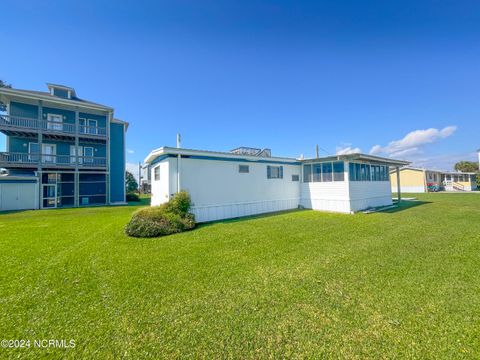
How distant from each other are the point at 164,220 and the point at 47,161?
15.8 metres

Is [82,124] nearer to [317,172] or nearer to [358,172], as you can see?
[317,172]

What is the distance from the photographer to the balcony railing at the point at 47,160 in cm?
1541

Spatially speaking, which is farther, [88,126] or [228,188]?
[88,126]

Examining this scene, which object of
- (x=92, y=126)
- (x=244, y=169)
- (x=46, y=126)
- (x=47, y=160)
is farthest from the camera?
(x=92, y=126)

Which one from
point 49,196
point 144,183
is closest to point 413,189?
point 49,196

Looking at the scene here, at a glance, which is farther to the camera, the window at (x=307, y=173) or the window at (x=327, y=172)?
the window at (x=307, y=173)

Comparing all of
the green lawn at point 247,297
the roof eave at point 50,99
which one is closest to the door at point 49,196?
the roof eave at point 50,99

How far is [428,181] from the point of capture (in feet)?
111

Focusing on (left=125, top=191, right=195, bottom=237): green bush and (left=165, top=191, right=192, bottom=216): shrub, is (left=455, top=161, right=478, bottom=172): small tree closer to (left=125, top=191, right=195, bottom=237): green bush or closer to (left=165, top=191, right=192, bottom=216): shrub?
(left=165, top=191, right=192, bottom=216): shrub

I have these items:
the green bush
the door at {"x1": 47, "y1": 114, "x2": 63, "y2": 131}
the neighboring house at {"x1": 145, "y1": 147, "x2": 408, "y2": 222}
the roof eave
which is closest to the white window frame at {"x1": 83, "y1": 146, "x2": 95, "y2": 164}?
the door at {"x1": 47, "y1": 114, "x2": 63, "y2": 131}

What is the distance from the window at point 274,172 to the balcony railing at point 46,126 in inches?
648

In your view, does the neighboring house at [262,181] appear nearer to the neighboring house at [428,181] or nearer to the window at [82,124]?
the window at [82,124]

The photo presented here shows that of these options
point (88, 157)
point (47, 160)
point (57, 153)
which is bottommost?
point (47, 160)

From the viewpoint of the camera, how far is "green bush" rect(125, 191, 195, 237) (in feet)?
24.5
